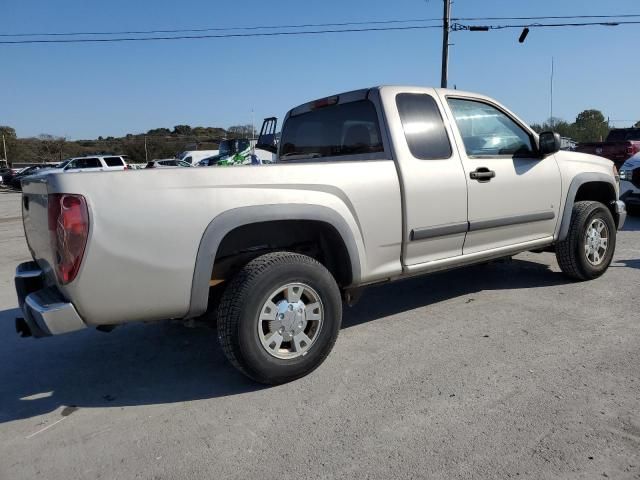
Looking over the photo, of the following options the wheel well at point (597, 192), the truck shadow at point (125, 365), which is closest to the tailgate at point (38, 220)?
the truck shadow at point (125, 365)

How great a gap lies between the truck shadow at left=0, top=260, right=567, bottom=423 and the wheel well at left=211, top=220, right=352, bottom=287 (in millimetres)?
727

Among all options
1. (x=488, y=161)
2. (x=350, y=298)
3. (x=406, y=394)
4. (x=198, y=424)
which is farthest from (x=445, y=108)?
(x=198, y=424)

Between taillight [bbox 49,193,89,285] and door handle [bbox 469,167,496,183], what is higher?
door handle [bbox 469,167,496,183]

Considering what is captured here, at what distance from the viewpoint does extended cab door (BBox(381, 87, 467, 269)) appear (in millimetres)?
3736

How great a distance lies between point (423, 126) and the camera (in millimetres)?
3953

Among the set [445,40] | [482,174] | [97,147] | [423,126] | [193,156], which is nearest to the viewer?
[423,126]

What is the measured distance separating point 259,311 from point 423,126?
1979 millimetres

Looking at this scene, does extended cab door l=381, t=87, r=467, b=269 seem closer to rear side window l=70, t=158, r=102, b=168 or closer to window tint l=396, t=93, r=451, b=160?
window tint l=396, t=93, r=451, b=160

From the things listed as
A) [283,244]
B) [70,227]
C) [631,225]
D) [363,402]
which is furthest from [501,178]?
[631,225]

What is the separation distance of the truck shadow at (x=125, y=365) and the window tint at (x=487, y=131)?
58.2 inches

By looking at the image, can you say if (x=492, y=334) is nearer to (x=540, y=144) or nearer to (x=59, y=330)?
(x=540, y=144)

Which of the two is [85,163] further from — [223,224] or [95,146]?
[95,146]

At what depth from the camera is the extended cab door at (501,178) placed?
13.7ft

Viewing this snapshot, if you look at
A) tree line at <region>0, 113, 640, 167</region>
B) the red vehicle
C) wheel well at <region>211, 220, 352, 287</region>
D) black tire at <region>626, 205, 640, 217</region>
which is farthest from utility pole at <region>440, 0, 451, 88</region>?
tree line at <region>0, 113, 640, 167</region>
